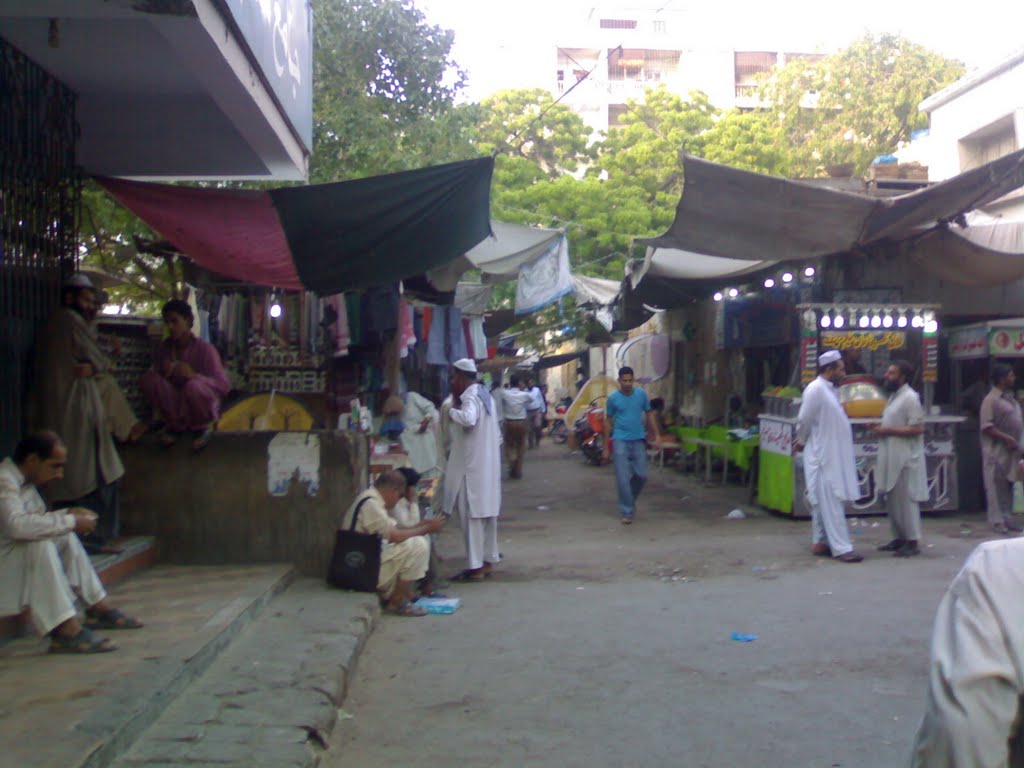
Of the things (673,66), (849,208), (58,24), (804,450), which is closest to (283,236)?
(58,24)

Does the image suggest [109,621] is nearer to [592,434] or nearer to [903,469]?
[903,469]

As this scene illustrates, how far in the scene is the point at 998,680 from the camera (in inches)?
73.4

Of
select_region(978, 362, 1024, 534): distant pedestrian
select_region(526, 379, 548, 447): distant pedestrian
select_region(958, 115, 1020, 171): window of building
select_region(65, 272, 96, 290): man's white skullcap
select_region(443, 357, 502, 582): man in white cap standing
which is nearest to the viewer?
select_region(65, 272, 96, 290): man's white skullcap

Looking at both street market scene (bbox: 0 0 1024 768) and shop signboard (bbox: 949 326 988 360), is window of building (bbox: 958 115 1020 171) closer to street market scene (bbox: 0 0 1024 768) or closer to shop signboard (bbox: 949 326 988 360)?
street market scene (bbox: 0 0 1024 768)

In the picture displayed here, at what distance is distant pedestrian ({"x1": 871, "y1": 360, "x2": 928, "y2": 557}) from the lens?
960 centimetres

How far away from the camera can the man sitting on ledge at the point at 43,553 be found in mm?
4812

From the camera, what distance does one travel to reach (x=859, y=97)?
32312 millimetres

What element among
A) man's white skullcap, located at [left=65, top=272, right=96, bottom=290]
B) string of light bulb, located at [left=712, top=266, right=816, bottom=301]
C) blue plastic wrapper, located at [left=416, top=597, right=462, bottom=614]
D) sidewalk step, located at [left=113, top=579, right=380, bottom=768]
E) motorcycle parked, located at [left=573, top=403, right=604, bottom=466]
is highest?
string of light bulb, located at [left=712, top=266, right=816, bottom=301]

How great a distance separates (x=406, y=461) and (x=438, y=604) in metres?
2.00

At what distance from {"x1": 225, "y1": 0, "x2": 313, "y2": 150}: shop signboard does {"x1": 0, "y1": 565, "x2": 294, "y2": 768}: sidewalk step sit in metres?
3.44

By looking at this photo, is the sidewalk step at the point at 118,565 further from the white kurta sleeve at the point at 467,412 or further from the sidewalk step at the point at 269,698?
the white kurta sleeve at the point at 467,412

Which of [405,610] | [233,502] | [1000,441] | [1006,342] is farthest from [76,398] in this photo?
[1006,342]

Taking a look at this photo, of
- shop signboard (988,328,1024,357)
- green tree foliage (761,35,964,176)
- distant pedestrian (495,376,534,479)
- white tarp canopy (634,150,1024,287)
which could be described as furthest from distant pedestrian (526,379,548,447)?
white tarp canopy (634,150,1024,287)

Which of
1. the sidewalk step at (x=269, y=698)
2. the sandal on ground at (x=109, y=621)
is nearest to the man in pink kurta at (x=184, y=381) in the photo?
the sidewalk step at (x=269, y=698)
